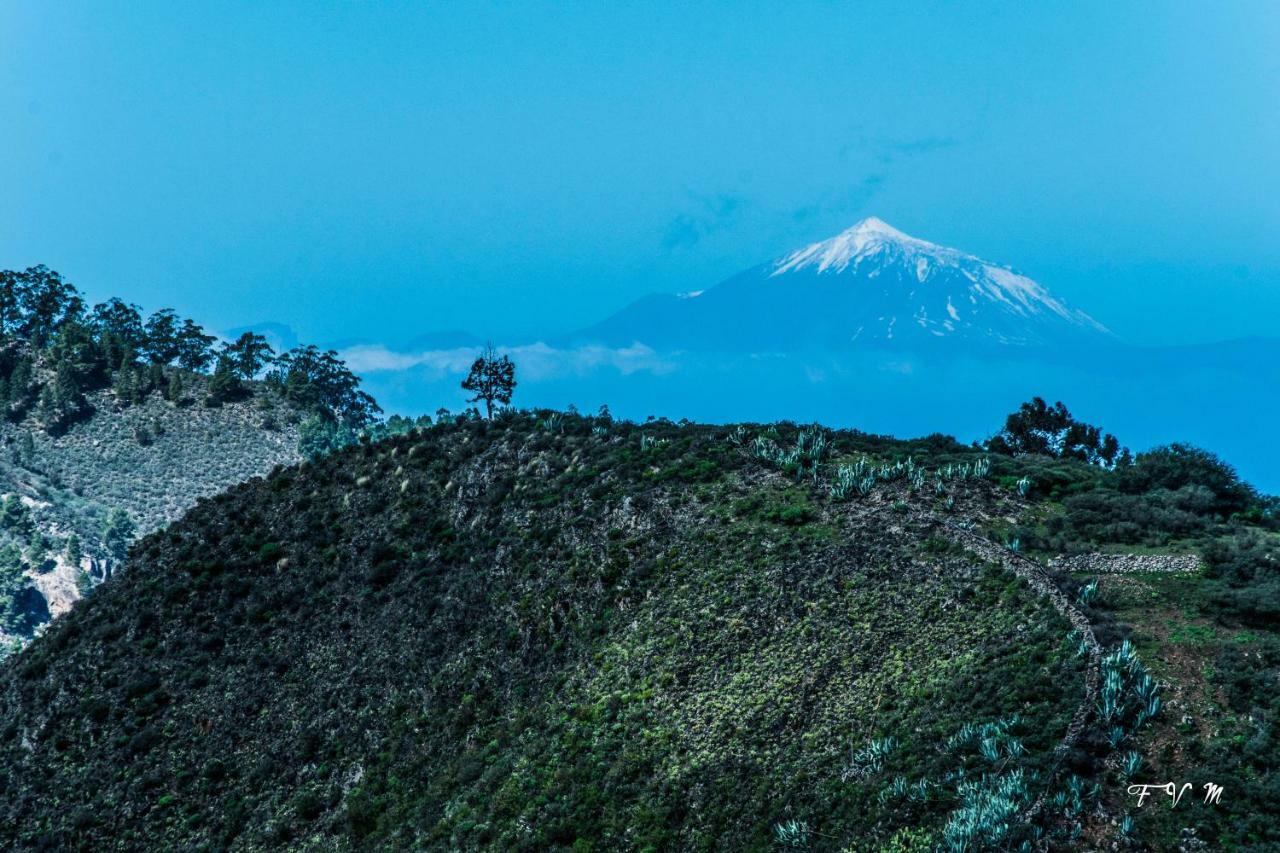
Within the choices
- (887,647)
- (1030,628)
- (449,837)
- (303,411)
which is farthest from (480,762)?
(303,411)

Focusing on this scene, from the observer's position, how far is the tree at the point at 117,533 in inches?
3425

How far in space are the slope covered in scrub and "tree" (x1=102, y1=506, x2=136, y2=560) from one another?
4508 centimetres

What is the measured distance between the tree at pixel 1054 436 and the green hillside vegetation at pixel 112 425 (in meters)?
67.7

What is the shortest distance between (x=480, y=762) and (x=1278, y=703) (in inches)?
828

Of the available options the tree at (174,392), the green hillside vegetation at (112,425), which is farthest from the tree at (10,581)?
the tree at (174,392)

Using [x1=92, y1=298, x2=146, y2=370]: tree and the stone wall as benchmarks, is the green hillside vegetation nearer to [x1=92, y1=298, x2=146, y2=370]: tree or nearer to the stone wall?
[x1=92, y1=298, x2=146, y2=370]: tree

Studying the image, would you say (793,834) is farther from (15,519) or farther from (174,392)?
(174,392)

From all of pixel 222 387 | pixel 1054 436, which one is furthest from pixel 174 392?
pixel 1054 436

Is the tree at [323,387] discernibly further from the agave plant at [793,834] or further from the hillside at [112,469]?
the agave plant at [793,834]

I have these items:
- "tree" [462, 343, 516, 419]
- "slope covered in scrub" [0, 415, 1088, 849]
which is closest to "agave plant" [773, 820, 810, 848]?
"slope covered in scrub" [0, 415, 1088, 849]

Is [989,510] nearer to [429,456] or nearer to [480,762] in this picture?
→ [480,762]

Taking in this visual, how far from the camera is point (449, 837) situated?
2788 centimetres

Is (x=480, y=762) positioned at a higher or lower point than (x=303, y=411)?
lower

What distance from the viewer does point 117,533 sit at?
3465 inches
